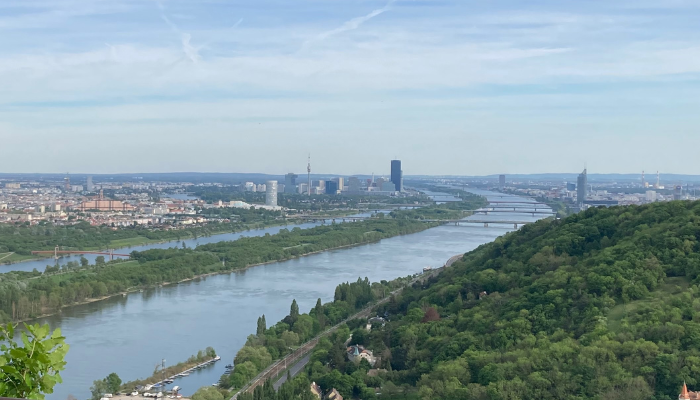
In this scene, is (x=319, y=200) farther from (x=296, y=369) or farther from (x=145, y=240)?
(x=296, y=369)

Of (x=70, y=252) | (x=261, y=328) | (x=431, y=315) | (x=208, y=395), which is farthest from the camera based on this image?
(x=70, y=252)

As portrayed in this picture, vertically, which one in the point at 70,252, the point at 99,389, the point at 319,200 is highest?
the point at 319,200

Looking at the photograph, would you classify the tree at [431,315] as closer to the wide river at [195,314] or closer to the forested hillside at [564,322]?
the forested hillside at [564,322]

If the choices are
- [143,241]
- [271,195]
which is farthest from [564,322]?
[271,195]

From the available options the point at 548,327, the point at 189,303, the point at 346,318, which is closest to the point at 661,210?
the point at 548,327

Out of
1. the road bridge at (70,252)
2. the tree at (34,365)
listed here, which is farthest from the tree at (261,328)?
the road bridge at (70,252)

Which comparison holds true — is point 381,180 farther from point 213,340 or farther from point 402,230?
point 213,340
